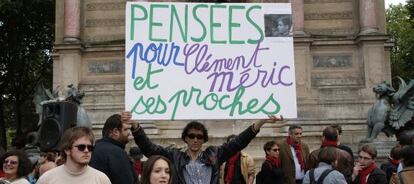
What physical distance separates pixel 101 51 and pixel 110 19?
139 cm

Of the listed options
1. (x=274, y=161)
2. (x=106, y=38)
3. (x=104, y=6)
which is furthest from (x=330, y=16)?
(x=274, y=161)

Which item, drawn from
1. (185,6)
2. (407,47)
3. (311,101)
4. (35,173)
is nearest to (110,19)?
(311,101)

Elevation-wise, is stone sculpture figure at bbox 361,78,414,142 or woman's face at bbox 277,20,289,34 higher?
woman's face at bbox 277,20,289,34

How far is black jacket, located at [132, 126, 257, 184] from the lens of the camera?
19.9 feet

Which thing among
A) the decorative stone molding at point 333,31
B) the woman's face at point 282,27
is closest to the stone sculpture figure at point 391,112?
the decorative stone molding at point 333,31

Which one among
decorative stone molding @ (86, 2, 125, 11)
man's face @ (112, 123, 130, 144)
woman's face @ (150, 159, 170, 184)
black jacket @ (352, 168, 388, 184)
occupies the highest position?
decorative stone molding @ (86, 2, 125, 11)

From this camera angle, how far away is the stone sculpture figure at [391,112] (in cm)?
1759

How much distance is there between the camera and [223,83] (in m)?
7.13

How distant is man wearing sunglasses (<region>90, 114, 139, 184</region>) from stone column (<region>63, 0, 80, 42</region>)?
1688cm

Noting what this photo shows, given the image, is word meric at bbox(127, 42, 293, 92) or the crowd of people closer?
the crowd of people

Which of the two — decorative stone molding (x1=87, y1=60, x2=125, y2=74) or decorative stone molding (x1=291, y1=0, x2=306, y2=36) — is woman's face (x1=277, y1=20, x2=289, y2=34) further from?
decorative stone molding (x1=87, y1=60, x2=125, y2=74)

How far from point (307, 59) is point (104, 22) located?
26.1 feet

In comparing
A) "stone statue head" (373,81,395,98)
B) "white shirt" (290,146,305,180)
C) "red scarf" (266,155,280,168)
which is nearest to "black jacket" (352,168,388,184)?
"red scarf" (266,155,280,168)

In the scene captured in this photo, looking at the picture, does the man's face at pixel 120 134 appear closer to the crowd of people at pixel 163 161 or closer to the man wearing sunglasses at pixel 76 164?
the crowd of people at pixel 163 161
